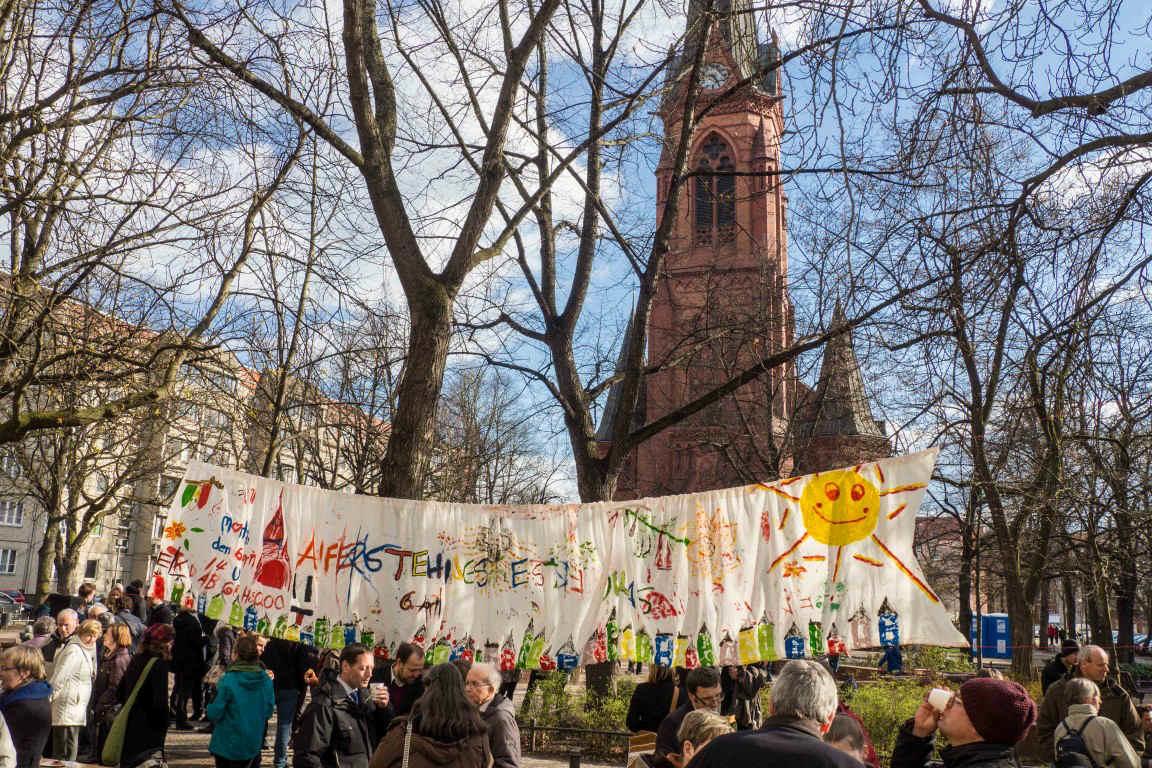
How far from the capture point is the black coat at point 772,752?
3.17 metres

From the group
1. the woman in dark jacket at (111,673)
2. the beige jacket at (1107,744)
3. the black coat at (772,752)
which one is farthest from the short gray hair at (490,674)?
the woman in dark jacket at (111,673)

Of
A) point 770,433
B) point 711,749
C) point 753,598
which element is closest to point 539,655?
point 753,598

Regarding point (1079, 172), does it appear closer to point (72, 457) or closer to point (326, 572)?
point (326, 572)

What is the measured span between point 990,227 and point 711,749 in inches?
189

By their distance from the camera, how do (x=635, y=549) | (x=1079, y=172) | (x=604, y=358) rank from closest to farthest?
(x=1079, y=172), (x=635, y=549), (x=604, y=358)

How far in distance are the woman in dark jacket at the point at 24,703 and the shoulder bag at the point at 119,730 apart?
77cm

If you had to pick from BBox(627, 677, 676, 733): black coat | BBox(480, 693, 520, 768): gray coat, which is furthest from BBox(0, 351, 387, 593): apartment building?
BBox(627, 677, 676, 733): black coat

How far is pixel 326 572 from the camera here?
23.2 feet

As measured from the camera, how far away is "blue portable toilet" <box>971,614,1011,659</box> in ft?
122

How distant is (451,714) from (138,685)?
14.7ft

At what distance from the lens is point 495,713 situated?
18.5ft

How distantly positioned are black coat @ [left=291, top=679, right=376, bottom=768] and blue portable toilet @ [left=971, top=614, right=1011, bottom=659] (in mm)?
35578

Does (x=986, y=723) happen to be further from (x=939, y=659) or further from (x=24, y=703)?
(x=939, y=659)

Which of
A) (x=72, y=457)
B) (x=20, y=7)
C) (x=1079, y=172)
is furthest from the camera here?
(x=72, y=457)
